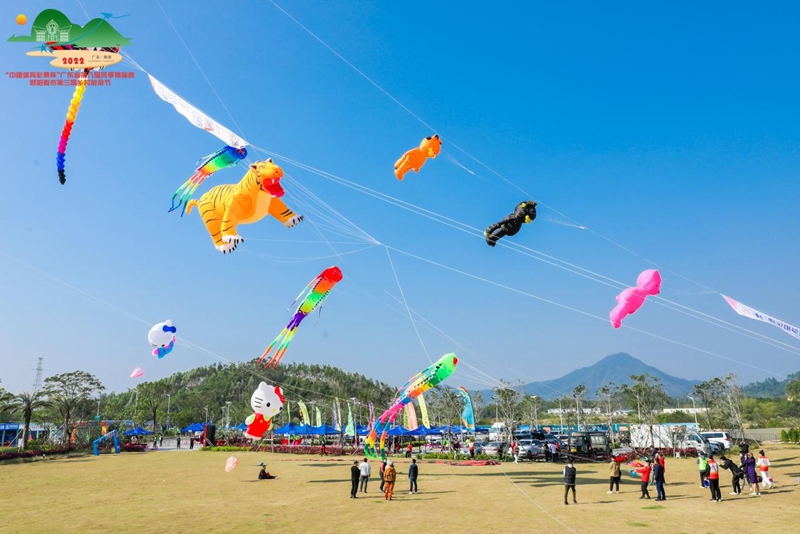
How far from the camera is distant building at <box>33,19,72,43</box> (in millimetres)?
12078

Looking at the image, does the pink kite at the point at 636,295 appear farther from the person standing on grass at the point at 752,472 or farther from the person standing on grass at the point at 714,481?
the person standing on grass at the point at 752,472

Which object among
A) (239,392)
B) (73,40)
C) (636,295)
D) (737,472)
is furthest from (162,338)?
(239,392)

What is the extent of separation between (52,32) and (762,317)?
19501mm

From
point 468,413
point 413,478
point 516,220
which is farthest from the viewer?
point 468,413

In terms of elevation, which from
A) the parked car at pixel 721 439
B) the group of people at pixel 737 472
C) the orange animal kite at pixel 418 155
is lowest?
the parked car at pixel 721 439

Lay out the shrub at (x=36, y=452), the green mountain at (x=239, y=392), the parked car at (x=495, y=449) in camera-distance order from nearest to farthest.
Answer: the parked car at (x=495, y=449), the shrub at (x=36, y=452), the green mountain at (x=239, y=392)

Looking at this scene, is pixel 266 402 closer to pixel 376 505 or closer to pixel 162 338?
pixel 162 338

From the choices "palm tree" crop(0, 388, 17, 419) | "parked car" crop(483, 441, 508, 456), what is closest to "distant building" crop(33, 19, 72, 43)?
"parked car" crop(483, 441, 508, 456)

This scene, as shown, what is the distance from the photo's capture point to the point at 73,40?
1225cm

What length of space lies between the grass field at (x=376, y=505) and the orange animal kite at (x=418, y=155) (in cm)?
956

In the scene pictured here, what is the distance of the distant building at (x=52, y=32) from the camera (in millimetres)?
12078

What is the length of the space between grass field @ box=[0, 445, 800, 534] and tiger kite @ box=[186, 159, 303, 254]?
790 centimetres

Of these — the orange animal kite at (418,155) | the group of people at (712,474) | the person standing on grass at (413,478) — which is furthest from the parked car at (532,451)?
the orange animal kite at (418,155)

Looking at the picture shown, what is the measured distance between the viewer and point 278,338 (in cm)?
2020
